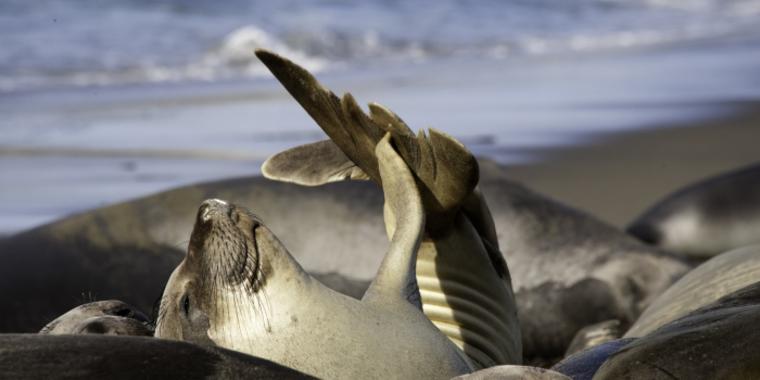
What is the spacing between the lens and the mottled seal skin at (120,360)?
7.73 ft

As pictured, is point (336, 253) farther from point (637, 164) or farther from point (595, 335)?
point (637, 164)

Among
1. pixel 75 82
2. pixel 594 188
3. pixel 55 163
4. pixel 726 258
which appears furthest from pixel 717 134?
pixel 75 82

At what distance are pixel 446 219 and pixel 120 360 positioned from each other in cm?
139

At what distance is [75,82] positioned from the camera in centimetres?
1223

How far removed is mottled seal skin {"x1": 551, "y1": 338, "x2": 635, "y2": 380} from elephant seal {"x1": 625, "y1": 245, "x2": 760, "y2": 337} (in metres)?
0.61

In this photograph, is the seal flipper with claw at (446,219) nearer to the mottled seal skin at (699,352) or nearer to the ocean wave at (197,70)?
the mottled seal skin at (699,352)

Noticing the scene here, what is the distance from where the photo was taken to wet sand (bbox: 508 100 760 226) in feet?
23.7

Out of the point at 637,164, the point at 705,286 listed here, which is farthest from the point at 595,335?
the point at 637,164

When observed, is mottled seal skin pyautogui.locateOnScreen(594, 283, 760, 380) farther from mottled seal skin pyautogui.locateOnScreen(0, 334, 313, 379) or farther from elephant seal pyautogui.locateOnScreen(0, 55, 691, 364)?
elephant seal pyautogui.locateOnScreen(0, 55, 691, 364)

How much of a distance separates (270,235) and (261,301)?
0.18 m

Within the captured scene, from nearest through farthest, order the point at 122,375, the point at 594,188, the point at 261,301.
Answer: the point at 122,375 < the point at 261,301 < the point at 594,188

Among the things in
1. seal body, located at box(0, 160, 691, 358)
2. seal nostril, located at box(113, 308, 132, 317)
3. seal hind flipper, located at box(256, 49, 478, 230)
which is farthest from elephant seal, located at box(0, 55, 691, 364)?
seal nostril, located at box(113, 308, 132, 317)

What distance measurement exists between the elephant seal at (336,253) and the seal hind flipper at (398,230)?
1.51m

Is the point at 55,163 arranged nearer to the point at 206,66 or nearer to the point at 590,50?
the point at 206,66
